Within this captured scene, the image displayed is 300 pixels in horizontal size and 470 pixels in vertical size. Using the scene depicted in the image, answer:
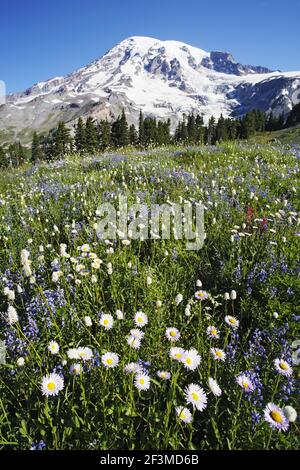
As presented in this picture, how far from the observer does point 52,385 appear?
219 centimetres

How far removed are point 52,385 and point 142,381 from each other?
63cm

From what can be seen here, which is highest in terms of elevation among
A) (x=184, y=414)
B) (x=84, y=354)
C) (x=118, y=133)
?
(x=118, y=133)

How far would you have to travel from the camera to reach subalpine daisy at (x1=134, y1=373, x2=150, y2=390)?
223cm

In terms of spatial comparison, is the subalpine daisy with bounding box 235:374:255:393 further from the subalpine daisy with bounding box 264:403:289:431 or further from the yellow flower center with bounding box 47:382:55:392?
the yellow flower center with bounding box 47:382:55:392

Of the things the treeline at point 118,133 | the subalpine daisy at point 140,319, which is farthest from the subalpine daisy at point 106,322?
the treeline at point 118,133

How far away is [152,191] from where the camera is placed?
22.8 ft

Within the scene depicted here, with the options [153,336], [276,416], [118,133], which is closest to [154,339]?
[153,336]

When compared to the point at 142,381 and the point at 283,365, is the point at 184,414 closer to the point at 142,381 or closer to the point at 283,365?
the point at 142,381

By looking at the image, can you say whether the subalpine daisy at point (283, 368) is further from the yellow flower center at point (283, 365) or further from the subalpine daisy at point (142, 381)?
the subalpine daisy at point (142, 381)
